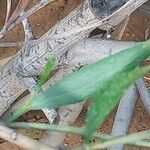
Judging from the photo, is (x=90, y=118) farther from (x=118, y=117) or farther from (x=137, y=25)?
(x=137, y=25)

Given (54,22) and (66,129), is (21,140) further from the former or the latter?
(54,22)

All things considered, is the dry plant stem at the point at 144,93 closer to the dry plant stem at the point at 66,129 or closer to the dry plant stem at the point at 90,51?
the dry plant stem at the point at 90,51

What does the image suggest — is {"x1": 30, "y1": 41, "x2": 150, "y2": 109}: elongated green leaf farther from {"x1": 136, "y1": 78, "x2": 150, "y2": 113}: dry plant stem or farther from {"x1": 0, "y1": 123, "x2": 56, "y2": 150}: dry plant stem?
{"x1": 136, "y1": 78, "x2": 150, "y2": 113}: dry plant stem

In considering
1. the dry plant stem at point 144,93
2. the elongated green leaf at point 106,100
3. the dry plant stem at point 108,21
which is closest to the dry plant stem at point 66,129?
the elongated green leaf at point 106,100

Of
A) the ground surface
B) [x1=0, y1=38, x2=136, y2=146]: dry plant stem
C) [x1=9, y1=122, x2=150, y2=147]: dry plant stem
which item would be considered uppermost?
[x1=9, y1=122, x2=150, y2=147]: dry plant stem

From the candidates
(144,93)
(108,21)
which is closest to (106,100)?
(108,21)

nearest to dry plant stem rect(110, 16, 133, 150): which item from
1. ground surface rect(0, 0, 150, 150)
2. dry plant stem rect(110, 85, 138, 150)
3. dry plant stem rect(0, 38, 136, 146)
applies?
dry plant stem rect(110, 85, 138, 150)

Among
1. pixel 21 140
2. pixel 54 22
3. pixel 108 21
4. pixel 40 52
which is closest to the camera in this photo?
pixel 21 140
